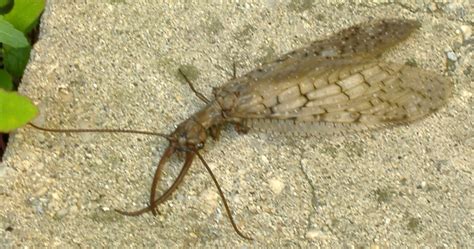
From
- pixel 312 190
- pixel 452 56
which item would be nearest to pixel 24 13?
pixel 312 190

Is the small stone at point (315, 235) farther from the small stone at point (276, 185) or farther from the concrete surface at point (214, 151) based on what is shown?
the small stone at point (276, 185)

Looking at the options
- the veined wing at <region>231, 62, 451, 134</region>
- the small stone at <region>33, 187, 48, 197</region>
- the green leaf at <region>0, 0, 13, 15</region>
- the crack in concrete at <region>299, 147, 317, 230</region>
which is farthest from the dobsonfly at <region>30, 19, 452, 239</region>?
the green leaf at <region>0, 0, 13, 15</region>

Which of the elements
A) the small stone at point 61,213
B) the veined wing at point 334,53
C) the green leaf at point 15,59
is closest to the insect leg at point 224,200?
the veined wing at point 334,53

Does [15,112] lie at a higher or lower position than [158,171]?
higher

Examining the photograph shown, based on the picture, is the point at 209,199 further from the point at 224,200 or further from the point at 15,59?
the point at 15,59

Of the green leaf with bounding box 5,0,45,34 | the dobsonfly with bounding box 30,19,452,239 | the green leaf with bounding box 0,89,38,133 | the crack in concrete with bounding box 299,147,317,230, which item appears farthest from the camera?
the green leaf with bounding box 5,0,45,34

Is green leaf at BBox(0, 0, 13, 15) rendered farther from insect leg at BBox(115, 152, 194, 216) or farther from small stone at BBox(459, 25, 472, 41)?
small stone at BBox(459, 25, 472, 41)
